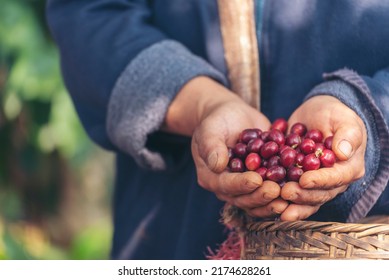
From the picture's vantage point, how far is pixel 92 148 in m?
3.49

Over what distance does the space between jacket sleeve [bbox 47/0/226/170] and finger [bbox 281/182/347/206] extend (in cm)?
40

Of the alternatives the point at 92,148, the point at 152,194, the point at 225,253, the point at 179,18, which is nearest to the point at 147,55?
the point at 179,18

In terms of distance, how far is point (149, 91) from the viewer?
1.55 meters

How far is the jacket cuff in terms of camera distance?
1537 mm

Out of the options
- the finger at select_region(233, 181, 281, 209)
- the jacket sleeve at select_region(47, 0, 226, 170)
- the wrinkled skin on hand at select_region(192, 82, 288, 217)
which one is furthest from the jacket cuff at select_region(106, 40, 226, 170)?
the finger at select_region(233, 181, 281, 209)

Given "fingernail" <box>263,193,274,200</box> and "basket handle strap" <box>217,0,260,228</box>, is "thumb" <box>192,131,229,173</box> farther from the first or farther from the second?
"basket handle strap" <box>217,0,260,228</box>

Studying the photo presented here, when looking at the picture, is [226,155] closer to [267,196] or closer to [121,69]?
[267,196]

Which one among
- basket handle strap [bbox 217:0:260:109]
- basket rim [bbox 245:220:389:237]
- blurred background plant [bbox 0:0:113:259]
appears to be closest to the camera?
basket rim [bbox 245:220:389:237]

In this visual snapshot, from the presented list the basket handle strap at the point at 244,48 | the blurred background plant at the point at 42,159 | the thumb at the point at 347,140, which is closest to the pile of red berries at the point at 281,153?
the thumb at the point at 347,140

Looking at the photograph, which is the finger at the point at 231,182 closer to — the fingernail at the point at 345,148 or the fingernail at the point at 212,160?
the fingernail at the point at 212,160

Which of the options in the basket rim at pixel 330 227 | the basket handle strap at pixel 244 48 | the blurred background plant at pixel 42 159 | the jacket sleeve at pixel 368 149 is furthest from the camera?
the blurred background plant at pixel 42 159

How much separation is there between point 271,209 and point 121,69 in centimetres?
54

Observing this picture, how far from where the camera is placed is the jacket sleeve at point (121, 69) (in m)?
1.55

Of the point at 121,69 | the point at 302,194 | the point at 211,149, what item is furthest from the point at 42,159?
the point at 302,194
